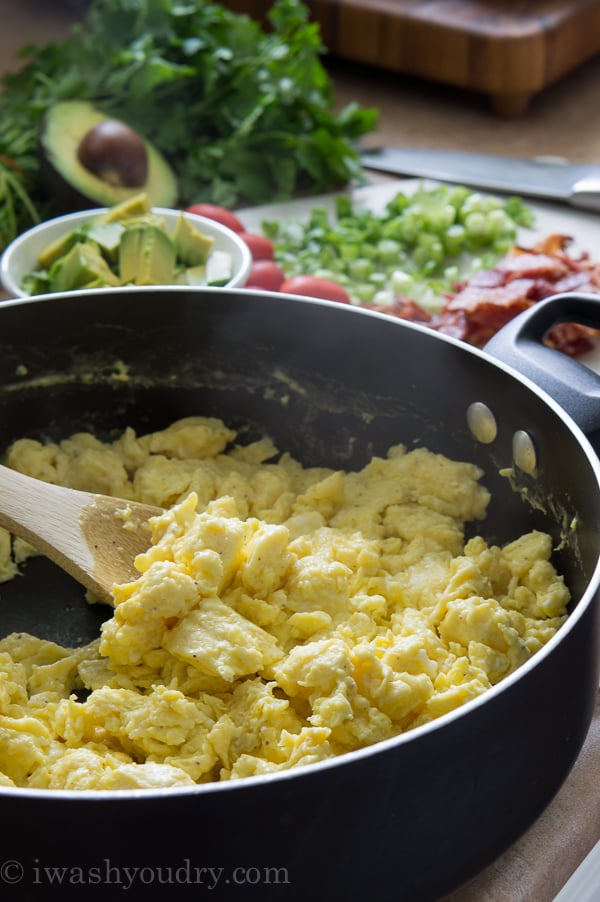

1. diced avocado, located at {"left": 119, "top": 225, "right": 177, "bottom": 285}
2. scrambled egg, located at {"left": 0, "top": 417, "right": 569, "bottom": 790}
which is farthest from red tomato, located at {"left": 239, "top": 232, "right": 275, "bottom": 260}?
scrambled egg, located at {"left": 0, "top": 417, "right": 569, "bottom": 790}

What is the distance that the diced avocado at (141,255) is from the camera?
1792mm

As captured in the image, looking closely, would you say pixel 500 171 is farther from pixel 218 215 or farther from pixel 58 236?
pixel 58 236

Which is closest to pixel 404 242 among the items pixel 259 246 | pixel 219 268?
pixel 259 246

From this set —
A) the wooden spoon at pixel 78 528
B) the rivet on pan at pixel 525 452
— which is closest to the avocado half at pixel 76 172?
the wooden spoon at pixel 78 528

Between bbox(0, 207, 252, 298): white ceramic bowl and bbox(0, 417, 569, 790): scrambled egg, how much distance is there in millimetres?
462

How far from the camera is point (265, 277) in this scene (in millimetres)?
1983

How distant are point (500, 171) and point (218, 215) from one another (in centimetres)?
65

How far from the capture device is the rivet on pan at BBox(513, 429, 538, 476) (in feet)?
4.09

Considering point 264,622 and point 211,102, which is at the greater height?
point 211,102

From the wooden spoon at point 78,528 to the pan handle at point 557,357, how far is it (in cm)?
51

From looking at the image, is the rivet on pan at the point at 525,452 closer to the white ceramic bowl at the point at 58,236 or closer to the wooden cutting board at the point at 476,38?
the white ceramic bowl at the point at 58,236

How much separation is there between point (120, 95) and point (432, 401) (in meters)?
1.27

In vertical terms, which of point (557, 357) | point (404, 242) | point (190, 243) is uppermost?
point (557, 357)

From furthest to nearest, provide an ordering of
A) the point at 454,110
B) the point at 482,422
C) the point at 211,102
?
the point at 454,110 → the point at 211,102 → the point at 482,422
